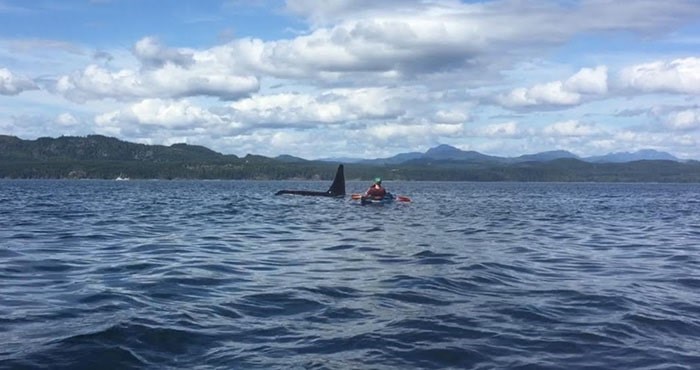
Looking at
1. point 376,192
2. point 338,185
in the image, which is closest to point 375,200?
point 376,192

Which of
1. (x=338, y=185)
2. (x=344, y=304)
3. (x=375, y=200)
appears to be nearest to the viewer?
(x=344, y=304)

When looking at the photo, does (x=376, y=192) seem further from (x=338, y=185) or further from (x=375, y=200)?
(x=338, y=185)

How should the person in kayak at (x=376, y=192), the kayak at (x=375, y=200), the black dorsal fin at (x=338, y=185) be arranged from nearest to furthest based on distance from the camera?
1. the kayak at (x=375, y=200)
2. the person in kayak at (x=376, y=192)
3. the black dorsal fin at (x=338, y=185)

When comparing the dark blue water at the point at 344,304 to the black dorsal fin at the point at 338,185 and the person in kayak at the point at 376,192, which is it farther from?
the black dorsal fin at the point at 338,185

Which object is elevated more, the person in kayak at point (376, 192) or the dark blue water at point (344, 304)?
the person in kayak at point (376, 192)

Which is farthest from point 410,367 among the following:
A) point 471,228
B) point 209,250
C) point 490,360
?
point 471,228

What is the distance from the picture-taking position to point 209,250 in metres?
24.4

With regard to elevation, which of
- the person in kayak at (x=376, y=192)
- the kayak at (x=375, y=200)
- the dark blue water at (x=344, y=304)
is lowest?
the dark blue water at (x=344, y=304)

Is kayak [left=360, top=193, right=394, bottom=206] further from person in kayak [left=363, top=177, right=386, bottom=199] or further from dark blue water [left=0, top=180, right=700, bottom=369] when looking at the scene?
dark blue water [left=0, top=180, right=700, bottom=369]

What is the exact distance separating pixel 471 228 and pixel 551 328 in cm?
2465

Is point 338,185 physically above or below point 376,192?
above

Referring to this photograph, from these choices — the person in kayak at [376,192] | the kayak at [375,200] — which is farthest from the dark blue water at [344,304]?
the person in kayak at [376,192]

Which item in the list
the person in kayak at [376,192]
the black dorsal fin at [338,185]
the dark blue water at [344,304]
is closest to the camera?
the dark blue water at [344,304]

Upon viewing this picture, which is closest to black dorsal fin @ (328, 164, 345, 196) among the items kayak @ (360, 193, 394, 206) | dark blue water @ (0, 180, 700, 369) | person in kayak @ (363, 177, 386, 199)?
kayak @ (360, 193, 394, 206)
